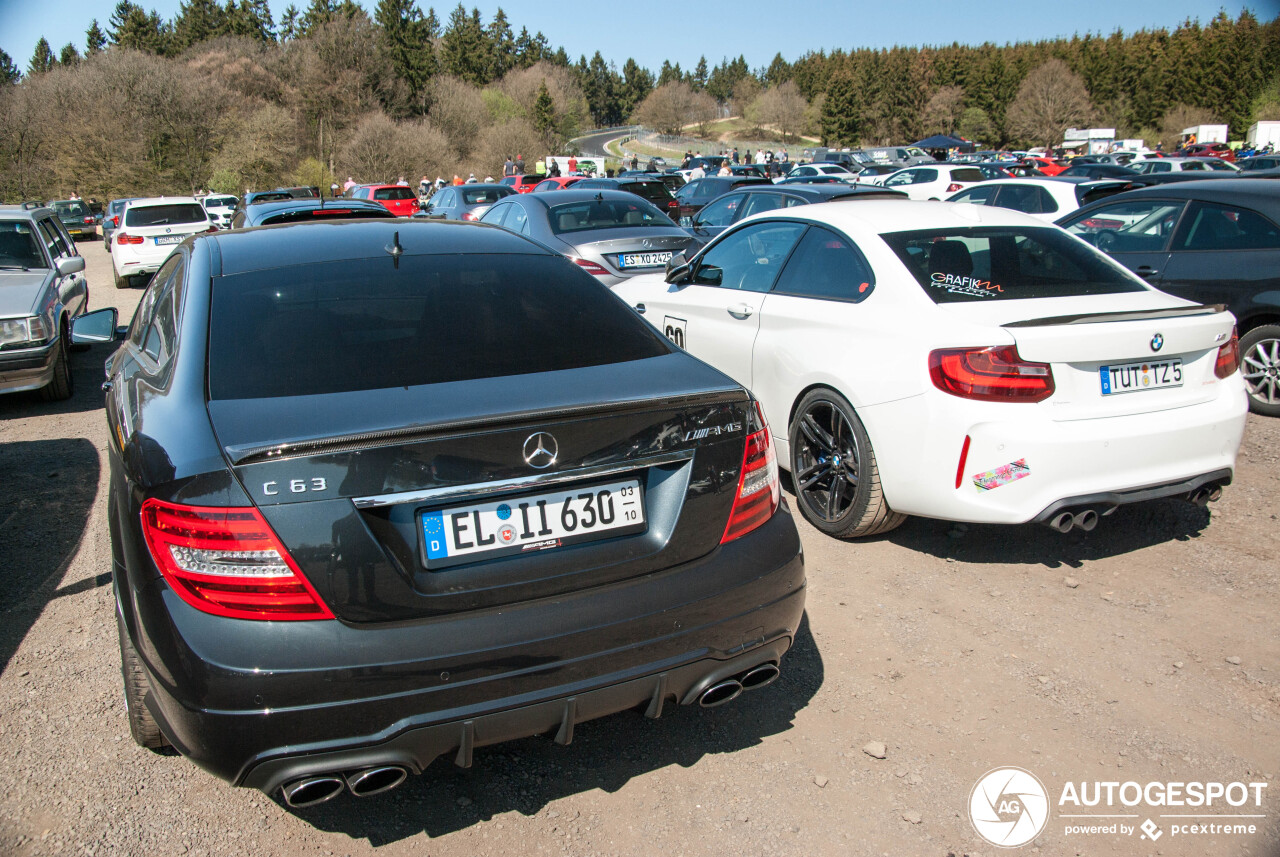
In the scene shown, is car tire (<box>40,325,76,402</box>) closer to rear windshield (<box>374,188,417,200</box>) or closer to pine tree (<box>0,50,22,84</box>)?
rear windshield (<box>374,188,417,200</box>)

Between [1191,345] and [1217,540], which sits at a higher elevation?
[1191,345]

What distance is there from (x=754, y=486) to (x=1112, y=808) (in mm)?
1376

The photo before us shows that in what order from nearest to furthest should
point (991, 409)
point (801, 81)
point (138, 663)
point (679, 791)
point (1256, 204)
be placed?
point (138, 663) < point (679, 791) < point (991, 409) < point (1256, 204) < point (801, 81)

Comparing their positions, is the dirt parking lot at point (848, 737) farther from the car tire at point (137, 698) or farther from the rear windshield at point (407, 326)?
the rear windshield at point (407, 326)

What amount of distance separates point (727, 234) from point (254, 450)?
4050mm

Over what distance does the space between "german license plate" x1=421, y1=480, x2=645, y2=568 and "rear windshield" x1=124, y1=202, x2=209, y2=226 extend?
56.7ft

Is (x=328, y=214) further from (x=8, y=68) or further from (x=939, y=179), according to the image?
(x=8, y=68)

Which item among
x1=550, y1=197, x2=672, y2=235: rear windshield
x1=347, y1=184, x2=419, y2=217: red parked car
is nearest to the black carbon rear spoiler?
x1=550, y1=197, x2=672, y2=235: rear windshield

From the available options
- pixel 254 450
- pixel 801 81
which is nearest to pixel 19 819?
pixel 254 450

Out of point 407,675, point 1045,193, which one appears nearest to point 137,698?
point 407,675

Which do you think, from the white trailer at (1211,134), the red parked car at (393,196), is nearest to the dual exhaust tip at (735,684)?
the red parked car at (393,196)

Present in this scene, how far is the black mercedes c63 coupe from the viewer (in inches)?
73.4

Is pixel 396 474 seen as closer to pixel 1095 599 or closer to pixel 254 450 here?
pixel 254 450

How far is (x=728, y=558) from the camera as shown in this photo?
90.4 inches
